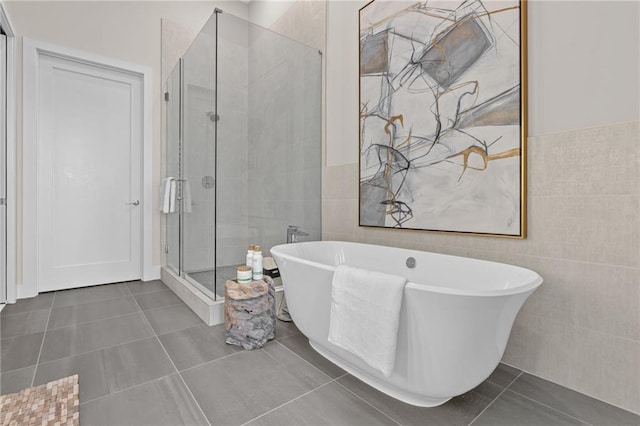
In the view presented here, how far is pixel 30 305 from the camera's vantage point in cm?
246

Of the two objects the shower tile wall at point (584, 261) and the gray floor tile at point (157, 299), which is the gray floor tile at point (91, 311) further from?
the shower tile wall at point (584, 261)

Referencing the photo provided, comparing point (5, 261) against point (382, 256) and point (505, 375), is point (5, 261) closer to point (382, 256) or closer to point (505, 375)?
point (382, 256)

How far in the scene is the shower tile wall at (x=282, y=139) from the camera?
8.09 ft

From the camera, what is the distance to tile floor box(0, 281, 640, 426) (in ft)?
4.00

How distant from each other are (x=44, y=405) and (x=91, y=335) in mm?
740

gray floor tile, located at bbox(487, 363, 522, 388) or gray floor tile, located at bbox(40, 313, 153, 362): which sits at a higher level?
gray floor tile, located at bbox(40, 313, 153, 362)

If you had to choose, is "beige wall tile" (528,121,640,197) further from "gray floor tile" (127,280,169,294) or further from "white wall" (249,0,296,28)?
"gray floor tile" (127,280,169,294)

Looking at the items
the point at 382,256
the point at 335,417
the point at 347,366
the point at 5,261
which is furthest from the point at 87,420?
the point at 5,261

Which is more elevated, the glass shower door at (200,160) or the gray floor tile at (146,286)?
the glass shower door at (200,160)

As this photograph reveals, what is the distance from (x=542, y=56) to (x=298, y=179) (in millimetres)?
1719

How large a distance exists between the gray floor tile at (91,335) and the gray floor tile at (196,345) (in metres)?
0.21

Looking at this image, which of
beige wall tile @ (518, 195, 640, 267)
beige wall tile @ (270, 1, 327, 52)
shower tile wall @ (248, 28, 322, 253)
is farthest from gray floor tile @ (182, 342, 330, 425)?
beige wall tile @ (270, 1, 327, 52)

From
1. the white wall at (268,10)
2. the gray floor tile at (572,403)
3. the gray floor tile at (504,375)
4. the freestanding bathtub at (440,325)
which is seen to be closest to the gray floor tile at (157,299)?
the freestanding bathtub at (440,325)

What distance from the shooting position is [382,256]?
1968 mm
